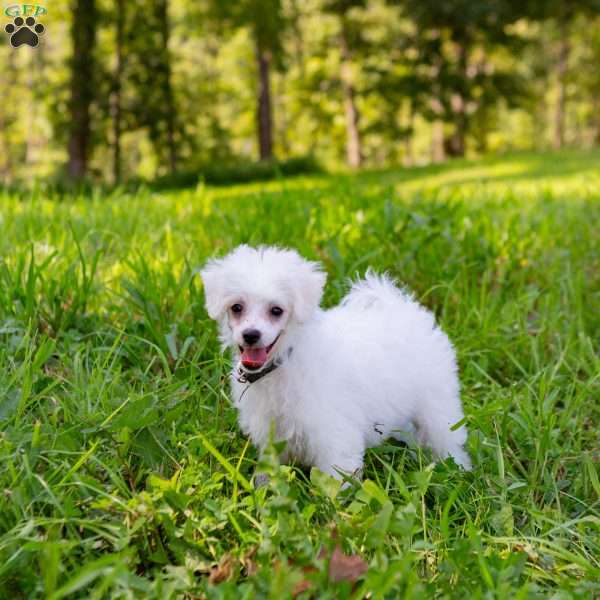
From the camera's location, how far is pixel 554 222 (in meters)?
5.39

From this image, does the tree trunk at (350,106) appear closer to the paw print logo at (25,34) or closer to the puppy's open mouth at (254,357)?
the paw print logo at (25,34)

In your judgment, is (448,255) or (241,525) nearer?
(241,525)

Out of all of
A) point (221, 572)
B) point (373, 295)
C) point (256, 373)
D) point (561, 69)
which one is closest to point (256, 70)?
point (561, 69)

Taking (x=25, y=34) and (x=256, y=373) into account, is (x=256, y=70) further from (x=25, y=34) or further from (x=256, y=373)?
(x=256, y=373)

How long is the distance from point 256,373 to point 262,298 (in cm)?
25

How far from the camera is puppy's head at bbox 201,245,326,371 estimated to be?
2238 mm

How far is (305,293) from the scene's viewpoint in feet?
7.50

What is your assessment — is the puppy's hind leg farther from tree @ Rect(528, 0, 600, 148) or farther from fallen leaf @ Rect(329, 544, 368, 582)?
tree @ Rect(528, 0, 600, 148)

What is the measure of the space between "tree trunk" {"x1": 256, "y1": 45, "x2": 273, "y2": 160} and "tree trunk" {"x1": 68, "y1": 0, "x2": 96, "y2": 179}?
4534mm

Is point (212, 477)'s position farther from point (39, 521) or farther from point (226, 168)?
point (226, 168)

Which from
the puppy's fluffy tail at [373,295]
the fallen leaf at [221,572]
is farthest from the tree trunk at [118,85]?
the fallen leaf at [221,572]

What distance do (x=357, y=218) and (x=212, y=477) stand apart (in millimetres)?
2858

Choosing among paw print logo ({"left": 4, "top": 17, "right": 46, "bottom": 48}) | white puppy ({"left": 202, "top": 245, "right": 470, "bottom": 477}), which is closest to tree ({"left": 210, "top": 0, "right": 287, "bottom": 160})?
paw print logo ({"left": 4, "top": 17, "right": 46, "bottom": 48})

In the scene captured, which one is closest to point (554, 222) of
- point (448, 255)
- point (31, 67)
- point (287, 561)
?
point (448, 255)
